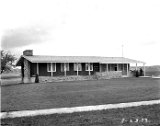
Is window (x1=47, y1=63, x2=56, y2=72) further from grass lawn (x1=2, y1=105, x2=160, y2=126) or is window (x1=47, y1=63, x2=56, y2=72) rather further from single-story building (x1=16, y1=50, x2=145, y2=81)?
grass lawn (x1=2, y1=105, x2=160, y2=126)

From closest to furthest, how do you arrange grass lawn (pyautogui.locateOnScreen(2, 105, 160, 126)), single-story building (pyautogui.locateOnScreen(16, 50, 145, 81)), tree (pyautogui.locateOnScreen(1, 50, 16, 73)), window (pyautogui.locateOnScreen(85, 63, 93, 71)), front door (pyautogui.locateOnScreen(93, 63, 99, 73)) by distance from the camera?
1. grass lawn (pyautogui.locateOnScreen(2, 105, 160, 126))
2. single-story building (pyautogui.locateOnScreen(16, 50, 145, 81))
3. window (pyautogui.locateOnScreen(85, 63, 93, 71))
4. front door (pyautogui.locateOnScreen(93, 63, 99, 73))
5. tree (pyautogui.locateOnScreen(1, 50, 16, 73))

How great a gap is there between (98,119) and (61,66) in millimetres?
25798

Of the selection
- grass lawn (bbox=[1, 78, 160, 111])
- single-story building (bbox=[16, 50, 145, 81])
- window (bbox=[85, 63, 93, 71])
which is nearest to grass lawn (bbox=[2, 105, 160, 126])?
grass lawn (bbox=[1, 78, 160, 111])

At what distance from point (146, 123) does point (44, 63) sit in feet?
84.8

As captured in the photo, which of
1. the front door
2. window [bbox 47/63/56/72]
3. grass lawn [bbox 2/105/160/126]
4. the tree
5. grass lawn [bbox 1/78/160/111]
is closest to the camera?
grass lawn [bbox 2/105/160/126]

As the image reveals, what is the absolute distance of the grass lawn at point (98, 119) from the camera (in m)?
7.72

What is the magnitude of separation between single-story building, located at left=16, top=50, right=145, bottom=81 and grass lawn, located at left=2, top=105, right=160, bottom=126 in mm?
22144

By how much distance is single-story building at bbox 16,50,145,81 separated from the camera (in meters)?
32.1

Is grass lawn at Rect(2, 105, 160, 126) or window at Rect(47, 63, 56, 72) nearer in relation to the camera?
grass lawn at Rect(2, 105, 160, 126)

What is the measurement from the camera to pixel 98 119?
27.1 ft

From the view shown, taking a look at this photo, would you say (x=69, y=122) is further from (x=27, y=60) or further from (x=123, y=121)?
(x=27, y=60)

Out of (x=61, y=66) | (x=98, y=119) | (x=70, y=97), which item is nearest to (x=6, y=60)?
(x=61, y=66)

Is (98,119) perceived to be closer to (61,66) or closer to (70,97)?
(70,97)

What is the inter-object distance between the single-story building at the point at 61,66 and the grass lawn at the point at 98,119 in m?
22.1
